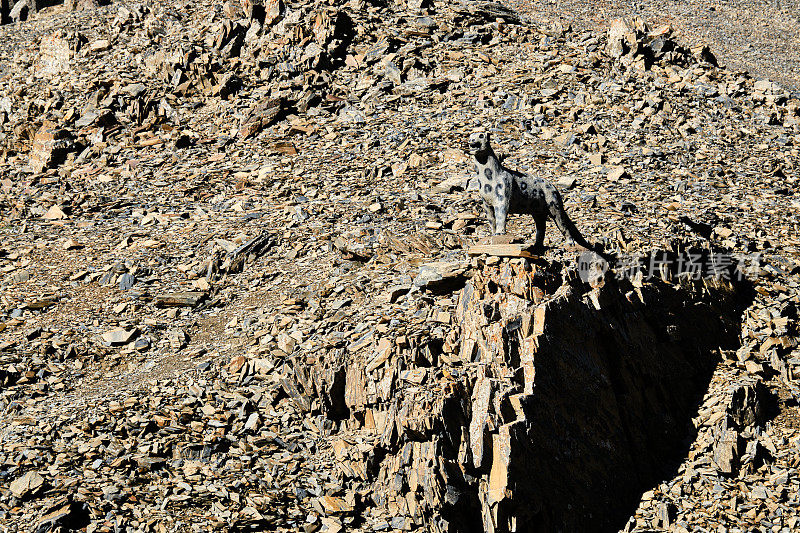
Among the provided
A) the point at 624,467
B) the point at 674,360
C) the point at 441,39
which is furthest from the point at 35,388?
the point at 441,39

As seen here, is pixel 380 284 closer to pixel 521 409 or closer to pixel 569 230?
pixel 569 230

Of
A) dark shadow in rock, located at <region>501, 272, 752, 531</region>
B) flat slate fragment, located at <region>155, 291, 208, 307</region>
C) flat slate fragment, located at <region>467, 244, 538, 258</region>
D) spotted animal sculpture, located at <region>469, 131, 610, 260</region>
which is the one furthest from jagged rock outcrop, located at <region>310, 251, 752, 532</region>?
flat slate fragment, located at <region>155, 291, 208, 307</region>

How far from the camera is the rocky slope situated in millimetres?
8836

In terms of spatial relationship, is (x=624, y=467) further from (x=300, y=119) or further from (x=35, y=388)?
(x=300, y=119)

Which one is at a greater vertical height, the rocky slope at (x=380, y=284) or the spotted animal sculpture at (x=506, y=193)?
the spotted animal sculpture at (x=506, y=193)

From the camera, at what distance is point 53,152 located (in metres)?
17.6

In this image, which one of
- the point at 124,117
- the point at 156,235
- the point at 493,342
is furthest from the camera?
the point at 124,117

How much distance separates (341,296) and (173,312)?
277 centimetres

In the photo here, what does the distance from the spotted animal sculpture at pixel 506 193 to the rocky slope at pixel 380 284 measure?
667 millimetres

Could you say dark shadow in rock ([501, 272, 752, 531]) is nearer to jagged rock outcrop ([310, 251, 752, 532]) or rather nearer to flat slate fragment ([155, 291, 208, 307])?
jagged rock outcrop ([310, 251, 752, 532])

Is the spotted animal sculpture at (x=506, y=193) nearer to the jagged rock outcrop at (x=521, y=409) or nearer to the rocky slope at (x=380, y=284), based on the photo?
the rocky slope at (x=380, y=284)

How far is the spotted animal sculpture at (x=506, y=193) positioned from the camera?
32.4 ft

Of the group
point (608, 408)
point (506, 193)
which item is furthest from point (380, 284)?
point (608, 408)

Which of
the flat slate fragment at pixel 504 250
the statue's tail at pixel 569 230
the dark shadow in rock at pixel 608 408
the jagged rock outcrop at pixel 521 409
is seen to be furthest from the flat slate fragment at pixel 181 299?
the dark shadow in rock at pixel 608 408
